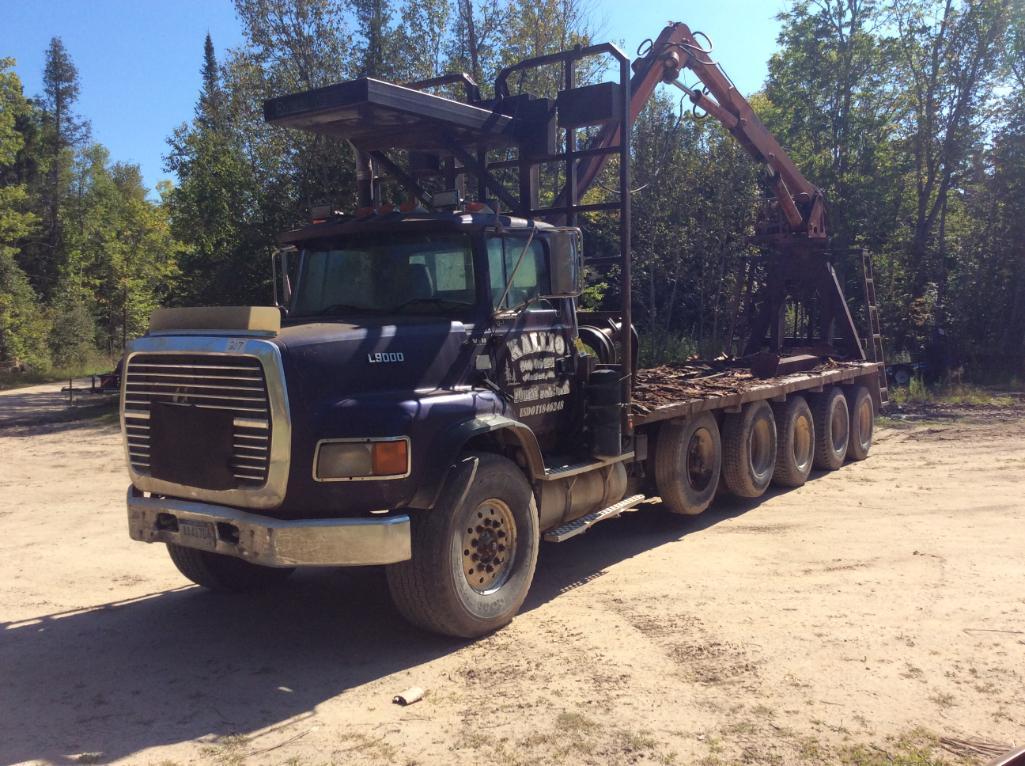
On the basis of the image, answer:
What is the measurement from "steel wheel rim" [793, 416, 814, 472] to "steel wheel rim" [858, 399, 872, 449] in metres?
1.83

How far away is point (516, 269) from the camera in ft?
20.4

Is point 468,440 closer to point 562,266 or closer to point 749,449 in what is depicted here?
point 562,266

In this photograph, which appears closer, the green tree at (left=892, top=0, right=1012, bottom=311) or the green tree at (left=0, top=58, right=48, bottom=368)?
the green tree at (left=892, top=0, right=1012, bottom=311)

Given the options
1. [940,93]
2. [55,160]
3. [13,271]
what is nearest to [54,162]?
[55,160]

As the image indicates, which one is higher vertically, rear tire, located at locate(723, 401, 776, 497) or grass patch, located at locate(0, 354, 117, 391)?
grass patch, located at locate(0, 354, 117, 391)

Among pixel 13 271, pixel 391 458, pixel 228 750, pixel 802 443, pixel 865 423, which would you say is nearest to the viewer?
pixel 228 750

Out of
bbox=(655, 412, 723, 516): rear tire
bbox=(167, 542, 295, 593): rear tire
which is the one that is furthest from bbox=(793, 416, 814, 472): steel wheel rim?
bbox=(167, 542, 295, 593): rear tire

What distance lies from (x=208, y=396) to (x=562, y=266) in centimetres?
254

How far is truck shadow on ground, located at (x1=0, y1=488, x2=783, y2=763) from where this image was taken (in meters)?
4.31

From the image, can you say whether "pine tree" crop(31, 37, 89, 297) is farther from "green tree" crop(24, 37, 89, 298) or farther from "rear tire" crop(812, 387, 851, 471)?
"rear tire" crop(812, 387, 851, 471)

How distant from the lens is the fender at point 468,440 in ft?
16.7

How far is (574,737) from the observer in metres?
4.08

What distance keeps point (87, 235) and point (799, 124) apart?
117 ft

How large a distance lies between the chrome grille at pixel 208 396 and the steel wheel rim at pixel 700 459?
15.8ft
